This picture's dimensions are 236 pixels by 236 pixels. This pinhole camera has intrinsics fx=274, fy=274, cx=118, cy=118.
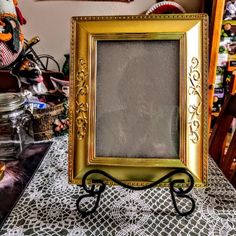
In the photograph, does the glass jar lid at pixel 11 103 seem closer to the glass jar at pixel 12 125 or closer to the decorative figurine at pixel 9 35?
the glass jar at pixel 12 125

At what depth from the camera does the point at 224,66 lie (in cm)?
184

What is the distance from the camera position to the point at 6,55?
4.02 ft

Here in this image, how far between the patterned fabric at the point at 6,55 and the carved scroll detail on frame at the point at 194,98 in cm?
94

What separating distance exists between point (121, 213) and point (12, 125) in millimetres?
457

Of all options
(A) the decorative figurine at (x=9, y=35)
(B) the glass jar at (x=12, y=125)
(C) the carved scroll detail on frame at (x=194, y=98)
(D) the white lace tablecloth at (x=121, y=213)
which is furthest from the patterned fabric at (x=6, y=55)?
(C) the carved scroll detail on frame at (x=194, y=98)

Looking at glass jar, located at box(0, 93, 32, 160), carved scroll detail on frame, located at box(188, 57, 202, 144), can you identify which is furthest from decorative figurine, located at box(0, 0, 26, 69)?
carved scroll detail on frame, located at box(188, 57, 202, 144)

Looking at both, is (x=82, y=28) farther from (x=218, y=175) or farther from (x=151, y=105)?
(x=218, y=175)

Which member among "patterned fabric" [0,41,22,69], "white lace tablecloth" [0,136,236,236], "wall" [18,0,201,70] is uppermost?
"wall" [18,0,201,70]

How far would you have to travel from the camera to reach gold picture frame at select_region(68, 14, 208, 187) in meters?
0.56

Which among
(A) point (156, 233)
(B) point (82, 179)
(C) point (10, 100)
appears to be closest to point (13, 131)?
(C) point (10, 100)

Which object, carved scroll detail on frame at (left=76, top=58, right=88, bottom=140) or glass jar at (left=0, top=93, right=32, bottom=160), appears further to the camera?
glass jar at (left=0, top=93, right=32, bottom=160)

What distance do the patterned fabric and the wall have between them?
0.58m

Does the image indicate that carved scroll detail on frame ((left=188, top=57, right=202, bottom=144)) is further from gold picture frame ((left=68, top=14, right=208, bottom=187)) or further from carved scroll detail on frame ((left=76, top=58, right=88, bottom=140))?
carved scroll detail on frame ((left=76, top=58, right=88, bottom=140))

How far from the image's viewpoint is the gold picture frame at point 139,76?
561 millimetres
